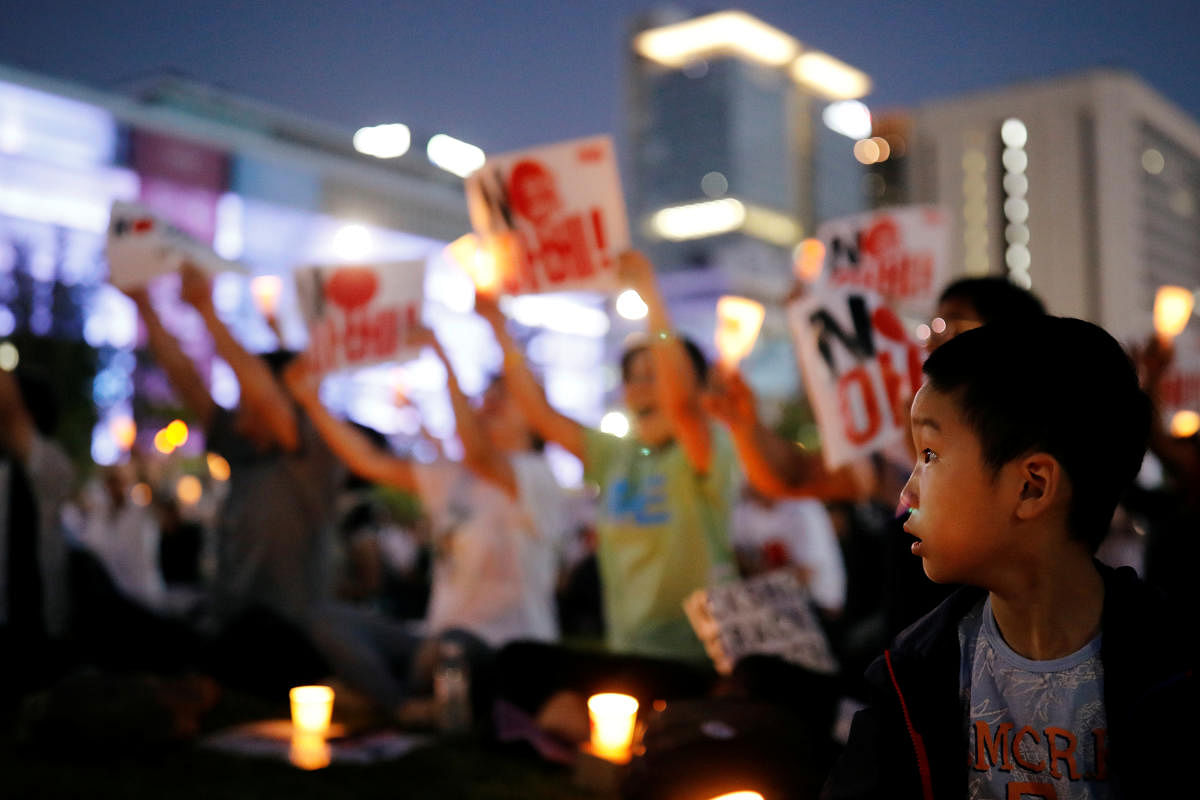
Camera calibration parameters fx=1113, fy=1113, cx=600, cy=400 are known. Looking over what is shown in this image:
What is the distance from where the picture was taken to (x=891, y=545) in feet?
6.91

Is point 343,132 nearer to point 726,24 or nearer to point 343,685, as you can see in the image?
point 726,24

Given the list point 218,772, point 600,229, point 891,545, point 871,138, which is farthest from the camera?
point 871,138

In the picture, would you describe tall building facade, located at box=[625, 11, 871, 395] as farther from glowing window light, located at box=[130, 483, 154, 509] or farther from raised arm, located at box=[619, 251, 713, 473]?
raised arm, located at box=[619, 251, 713, 473]

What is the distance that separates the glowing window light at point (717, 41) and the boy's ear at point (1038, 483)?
383 feet

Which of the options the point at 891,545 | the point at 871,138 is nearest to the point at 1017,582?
the point at 891,545

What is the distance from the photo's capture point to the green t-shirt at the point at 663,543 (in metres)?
3.64

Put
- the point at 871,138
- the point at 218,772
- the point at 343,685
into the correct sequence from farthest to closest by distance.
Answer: the point at 871,138 → the point at 343,685 → the point at 218,772

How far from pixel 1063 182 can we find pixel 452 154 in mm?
50851

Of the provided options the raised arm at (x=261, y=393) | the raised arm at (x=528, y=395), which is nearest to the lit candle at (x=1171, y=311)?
the raised arm at (x=528, y=395)

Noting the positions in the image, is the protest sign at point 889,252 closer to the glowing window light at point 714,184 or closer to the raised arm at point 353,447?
the raised arm at point 353,447

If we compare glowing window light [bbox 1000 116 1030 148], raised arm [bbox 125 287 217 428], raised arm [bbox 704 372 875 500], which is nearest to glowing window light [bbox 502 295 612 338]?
glowing window light [bbox 1000 116 1030 148]

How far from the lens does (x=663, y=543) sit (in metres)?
3.64

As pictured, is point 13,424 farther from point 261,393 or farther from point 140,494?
point 140,494

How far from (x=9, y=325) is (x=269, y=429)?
3083 centimetres
